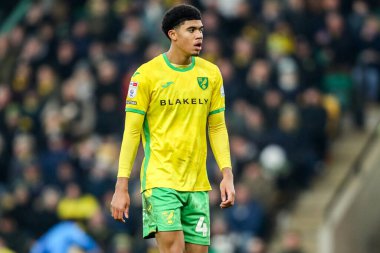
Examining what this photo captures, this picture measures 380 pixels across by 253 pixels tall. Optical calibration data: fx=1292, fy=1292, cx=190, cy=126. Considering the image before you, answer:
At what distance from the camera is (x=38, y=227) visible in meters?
21.0

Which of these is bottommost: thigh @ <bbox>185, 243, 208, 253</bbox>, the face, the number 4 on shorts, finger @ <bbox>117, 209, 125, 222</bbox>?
thigh @ <bbox>185, 243, 208, 253</bbox>

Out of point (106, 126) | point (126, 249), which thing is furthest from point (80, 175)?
point (126, 249)

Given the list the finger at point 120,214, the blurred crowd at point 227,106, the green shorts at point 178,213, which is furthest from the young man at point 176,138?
the blurred crowd at point 227,106

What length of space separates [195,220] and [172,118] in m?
0.82

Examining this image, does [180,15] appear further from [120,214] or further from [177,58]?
[120,214]

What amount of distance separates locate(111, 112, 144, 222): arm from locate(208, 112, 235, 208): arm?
62 centimetres

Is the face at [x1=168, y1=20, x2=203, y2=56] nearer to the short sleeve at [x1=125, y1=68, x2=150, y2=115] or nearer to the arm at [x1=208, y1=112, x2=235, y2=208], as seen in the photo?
the short sleeve at [x1=125, y1=68, x2=150, y2=115]

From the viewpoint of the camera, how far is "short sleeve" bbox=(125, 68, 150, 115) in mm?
10008

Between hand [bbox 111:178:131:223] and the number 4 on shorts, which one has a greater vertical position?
hand [bbox 111:178:131:223]

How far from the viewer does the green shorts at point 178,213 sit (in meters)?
9.98

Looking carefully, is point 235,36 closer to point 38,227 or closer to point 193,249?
point 38,227

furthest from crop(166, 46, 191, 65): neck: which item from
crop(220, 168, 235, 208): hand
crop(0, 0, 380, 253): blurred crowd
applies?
crop(0, 0, 380, 253): blurred crowd

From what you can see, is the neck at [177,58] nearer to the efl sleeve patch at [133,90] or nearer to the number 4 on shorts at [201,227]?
the efl sleeve patch at [133,90]

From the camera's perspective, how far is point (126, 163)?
9984 millimetres
